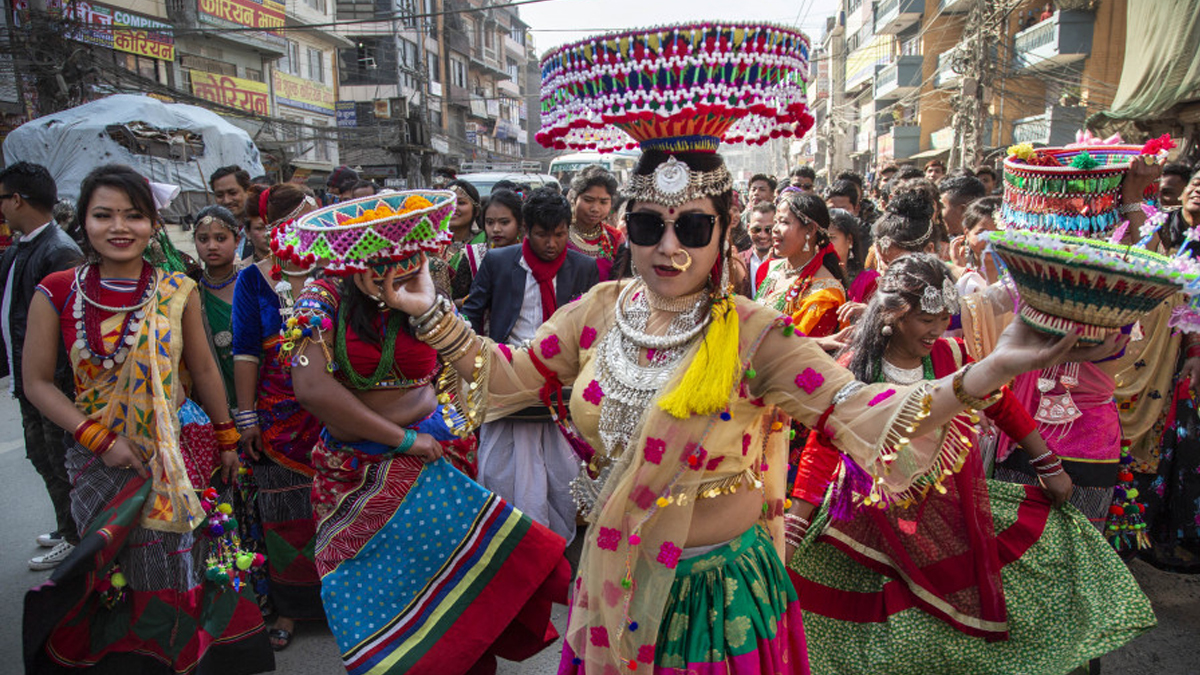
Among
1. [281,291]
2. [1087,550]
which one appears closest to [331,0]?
[281,291]

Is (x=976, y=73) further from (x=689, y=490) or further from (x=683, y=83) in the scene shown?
(x=689, y=490)

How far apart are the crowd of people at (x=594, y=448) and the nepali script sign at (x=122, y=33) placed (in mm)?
17283

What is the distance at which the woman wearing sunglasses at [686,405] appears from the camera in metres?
1.85

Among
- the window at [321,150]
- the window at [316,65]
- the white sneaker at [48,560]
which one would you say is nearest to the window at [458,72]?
the window at [316,65]

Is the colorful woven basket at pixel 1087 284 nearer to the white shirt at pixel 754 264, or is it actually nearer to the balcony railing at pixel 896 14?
the white shirt at pixel 754 264

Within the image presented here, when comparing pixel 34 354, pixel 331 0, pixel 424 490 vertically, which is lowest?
pixel 424 490

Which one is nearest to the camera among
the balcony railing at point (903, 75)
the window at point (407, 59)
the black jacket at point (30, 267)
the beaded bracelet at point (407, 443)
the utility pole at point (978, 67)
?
the beaded bracelet at point (407, 443)

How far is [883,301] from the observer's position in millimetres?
3084

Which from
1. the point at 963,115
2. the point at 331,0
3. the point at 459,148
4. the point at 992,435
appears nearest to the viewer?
the point at 992,435

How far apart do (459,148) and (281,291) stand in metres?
43.9

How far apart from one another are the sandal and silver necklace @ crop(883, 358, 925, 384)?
9.77ft

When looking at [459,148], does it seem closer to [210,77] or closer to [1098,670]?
[210,77]

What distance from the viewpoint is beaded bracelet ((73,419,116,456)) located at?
2.93 metres

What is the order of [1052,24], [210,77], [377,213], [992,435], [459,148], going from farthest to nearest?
[459,148]
[210,77]
[1052,24]
[992,435]
[377,213]
